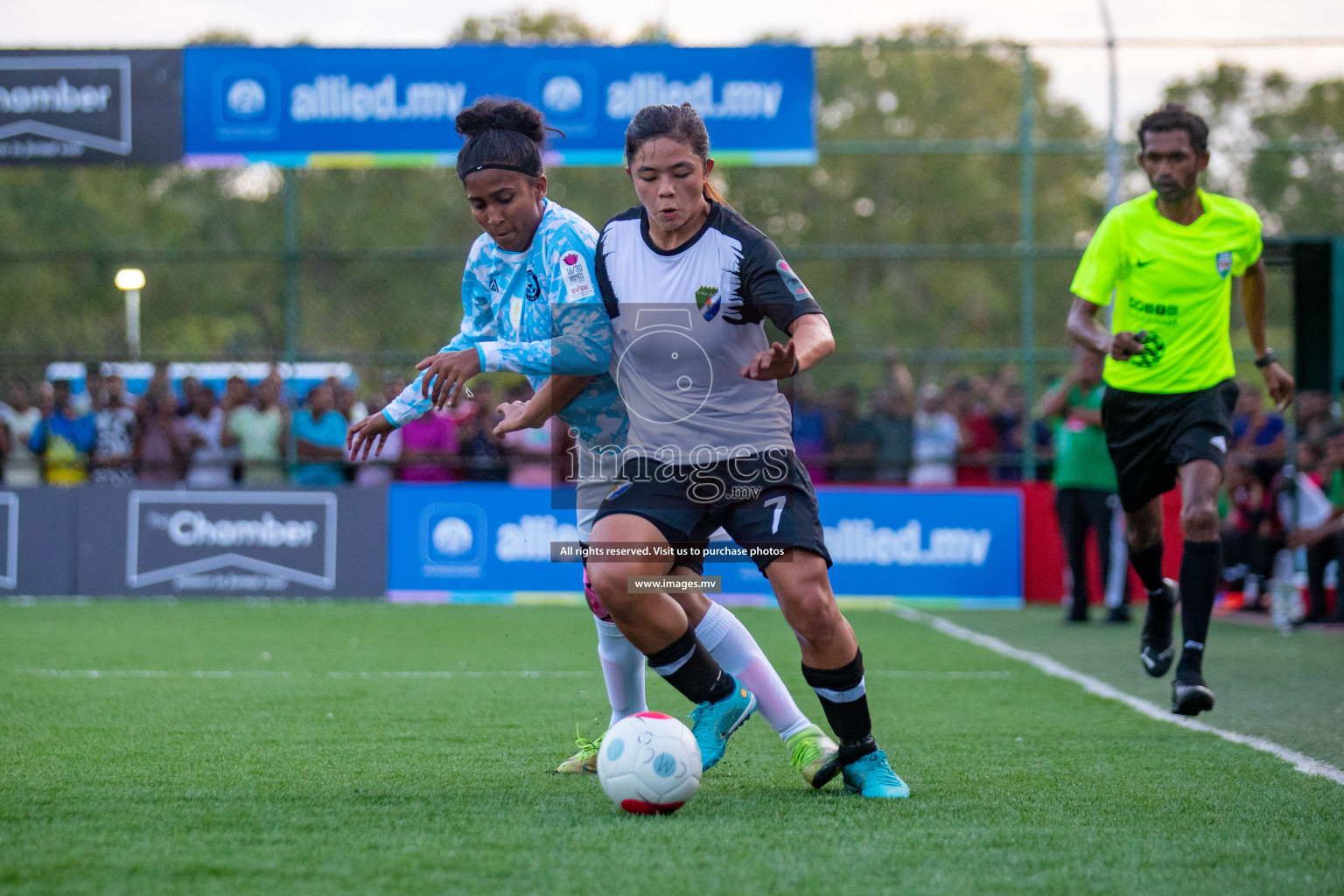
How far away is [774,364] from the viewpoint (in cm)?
351

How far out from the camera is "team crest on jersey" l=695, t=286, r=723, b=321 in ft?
13.1

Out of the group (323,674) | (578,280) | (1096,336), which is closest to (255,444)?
(323,674)

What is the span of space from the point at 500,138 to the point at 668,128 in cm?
66

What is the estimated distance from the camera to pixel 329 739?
520cm

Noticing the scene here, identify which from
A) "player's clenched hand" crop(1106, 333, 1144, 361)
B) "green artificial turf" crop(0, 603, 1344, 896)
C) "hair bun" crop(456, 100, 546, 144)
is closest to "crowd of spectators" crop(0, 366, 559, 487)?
"green artificial turf" crop(0, 603, 1344, 896)

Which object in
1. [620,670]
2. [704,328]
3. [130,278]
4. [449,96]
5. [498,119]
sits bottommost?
[620,670]

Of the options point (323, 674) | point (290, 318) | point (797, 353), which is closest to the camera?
point (797, 353)

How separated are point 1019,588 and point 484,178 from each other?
931cm

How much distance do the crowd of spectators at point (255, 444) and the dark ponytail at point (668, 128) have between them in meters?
8.94

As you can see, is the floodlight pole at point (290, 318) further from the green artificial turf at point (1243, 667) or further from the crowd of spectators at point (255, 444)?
the green artificial turf at point (1243, 667)

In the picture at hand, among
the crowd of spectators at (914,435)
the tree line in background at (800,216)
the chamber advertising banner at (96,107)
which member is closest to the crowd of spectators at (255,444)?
the chamber advertising banner at (96,107)

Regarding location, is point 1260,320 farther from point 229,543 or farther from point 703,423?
point 229,543

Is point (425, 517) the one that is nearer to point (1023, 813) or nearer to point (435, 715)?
point (435, 715)

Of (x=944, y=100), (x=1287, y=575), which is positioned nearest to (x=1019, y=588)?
(x=1287, y=575)
